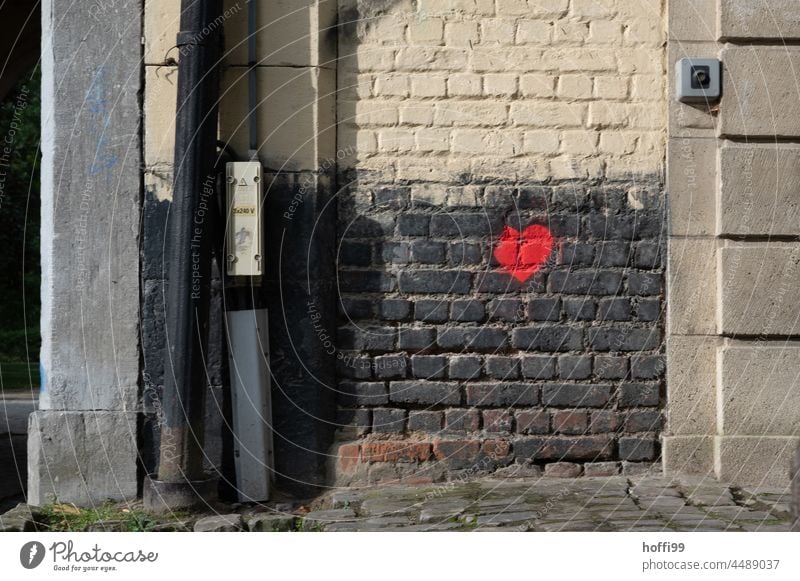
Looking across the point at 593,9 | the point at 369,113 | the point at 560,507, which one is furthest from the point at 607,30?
the point at 560,507

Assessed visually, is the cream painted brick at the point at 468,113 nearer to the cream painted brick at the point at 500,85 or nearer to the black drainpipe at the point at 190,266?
the cream painted brick at the point at 500,85

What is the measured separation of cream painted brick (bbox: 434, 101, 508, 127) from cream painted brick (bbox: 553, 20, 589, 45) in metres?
0.45

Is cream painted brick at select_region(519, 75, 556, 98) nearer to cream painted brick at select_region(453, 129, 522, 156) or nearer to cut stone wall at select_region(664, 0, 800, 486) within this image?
cream painted brick at select_region(453, 129, 522, 156)

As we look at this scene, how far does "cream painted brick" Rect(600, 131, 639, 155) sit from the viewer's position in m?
5.05

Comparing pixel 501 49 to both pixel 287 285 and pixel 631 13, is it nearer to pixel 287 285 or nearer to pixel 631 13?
pixel 631 13

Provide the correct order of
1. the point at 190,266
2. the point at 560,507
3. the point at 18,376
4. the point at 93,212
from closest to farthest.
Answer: the point at 560,507, the point at 190,266, the point at 93,212, the point at 18,376

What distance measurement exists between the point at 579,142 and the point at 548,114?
0.70 ft

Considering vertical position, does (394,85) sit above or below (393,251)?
above

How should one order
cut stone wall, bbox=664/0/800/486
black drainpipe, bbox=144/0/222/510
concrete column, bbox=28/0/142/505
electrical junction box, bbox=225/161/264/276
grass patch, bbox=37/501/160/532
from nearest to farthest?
grass patch, bbox=37/501/160/532 < black drainpipe, bbox=144/0/222/510 < electrical junction box, bbox=225/161/264/276 < concrete column, bbox=28/0/142/505 < cut stone wall, bbox=664/0/800/486

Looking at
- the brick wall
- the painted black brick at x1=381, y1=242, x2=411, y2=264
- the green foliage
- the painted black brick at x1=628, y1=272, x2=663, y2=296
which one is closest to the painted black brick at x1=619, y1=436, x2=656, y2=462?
the brick wall

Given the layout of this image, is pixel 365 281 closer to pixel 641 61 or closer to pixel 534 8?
pixel 534 8

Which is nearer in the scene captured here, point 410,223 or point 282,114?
point 282,114

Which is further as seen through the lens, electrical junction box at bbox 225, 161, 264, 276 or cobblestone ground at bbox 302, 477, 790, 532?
electrical junction box at bbox 225, 161, 264, 276

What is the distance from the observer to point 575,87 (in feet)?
16.5
